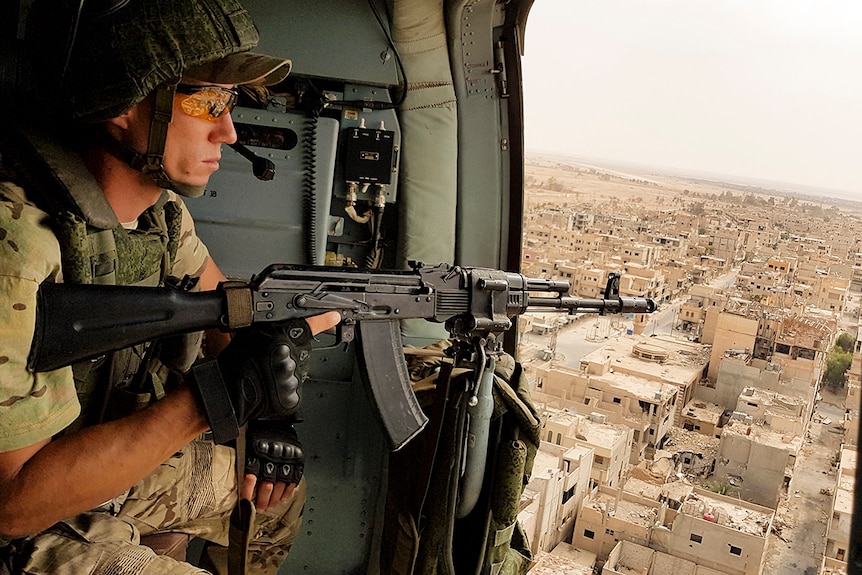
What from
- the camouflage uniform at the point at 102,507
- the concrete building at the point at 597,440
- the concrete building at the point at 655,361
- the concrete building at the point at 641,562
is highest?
the camouflage uniform at the point at 102,507

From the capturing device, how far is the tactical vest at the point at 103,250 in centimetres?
152

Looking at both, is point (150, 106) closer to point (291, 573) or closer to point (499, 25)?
point (499, 25)

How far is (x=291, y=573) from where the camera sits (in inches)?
110

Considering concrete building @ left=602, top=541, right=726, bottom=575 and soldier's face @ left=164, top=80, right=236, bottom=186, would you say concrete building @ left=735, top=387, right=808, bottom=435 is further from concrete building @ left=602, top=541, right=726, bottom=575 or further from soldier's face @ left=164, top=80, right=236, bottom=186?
soldier's face @ left=164, top=80, right=236, bottom=186

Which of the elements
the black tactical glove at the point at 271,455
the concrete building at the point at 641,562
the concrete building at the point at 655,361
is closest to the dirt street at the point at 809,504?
the concrete building at the point at 641,562

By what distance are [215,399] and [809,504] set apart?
10.5ft

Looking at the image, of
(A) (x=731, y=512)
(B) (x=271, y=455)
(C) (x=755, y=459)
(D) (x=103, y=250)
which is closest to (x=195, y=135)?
(D) (x=103, y=250)

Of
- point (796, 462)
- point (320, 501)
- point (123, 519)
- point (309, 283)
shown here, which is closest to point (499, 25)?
point (309, 283)

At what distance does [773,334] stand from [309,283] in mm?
3227

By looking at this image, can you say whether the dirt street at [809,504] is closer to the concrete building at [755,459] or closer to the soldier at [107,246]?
the concrete building at [755,459]

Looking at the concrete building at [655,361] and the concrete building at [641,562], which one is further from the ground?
the concrete building at [655,361]

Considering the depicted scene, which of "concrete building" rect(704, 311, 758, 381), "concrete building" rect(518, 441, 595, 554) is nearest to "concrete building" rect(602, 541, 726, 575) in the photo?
"concrete building" rect(518, 441, 595, 554)

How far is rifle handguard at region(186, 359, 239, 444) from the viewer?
1.60 m

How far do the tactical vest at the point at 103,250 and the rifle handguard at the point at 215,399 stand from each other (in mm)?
276
